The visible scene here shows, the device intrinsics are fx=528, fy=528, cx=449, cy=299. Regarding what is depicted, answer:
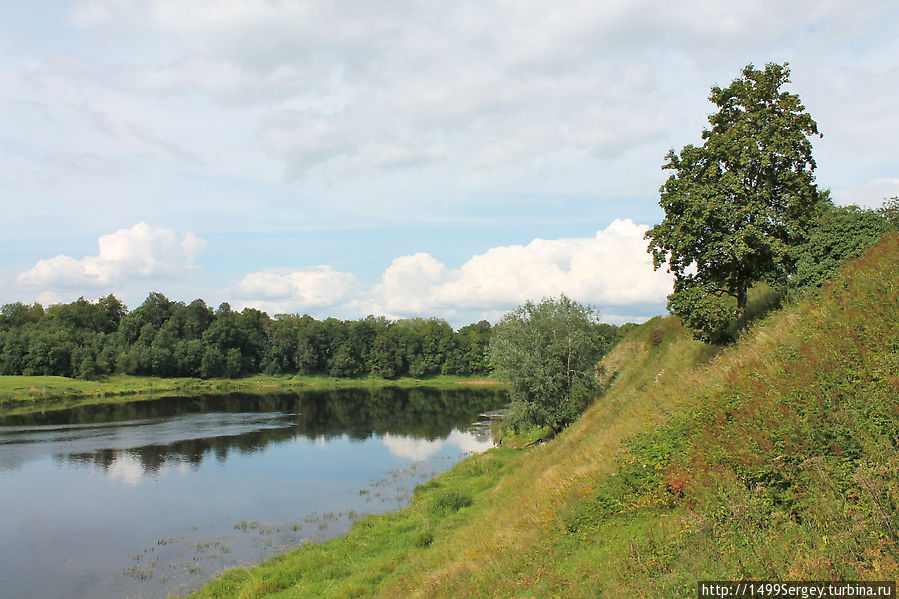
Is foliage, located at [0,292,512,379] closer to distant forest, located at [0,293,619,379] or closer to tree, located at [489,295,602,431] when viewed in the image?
distant forest, located at [0,293,619,379]

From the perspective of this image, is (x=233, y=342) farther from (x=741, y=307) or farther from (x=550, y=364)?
(x=741, y=307)

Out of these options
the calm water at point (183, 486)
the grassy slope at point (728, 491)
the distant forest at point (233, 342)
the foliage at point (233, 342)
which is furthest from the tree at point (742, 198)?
the foliage at point (233, 342)

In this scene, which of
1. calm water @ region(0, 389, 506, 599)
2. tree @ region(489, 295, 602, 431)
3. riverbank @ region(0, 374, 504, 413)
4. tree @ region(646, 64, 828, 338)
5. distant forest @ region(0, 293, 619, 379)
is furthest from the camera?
distant forest @ region(0, 293, 619, 379)

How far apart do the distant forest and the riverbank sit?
3784 millimetres

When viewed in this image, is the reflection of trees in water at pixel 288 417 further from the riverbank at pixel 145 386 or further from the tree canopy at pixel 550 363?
the tree canopy at pixel 550 363

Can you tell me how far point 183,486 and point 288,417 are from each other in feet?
127

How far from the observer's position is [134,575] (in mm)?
22281

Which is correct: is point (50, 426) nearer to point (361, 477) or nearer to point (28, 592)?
point (361, 477)

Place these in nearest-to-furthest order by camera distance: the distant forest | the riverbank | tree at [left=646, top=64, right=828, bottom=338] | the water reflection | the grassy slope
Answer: the grassy slope < tree at [left=646, top=64, right=828, bottom=338] < the water reflection < the riverbank < the distant forest

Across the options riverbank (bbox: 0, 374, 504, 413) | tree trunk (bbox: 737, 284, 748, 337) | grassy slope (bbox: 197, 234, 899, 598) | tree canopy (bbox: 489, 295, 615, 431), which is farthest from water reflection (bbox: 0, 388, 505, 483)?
grassy slope (bbox: 197, 234, 899, 598)

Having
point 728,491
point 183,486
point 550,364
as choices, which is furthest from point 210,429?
point 728,491

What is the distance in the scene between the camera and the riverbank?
89.3 meters

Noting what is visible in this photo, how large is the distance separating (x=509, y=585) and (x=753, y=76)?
793 inches

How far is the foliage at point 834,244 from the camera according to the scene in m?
15.8
